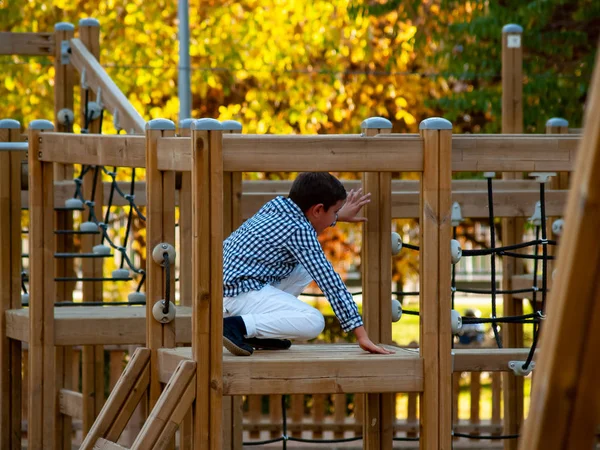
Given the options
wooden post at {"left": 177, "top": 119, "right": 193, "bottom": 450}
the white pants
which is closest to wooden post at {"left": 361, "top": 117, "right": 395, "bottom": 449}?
the white pants

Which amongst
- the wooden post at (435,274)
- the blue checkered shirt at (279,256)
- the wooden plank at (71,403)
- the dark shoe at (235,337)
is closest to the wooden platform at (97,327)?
the wooden plank at (71,403)

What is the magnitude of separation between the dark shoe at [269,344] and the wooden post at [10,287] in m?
2.21

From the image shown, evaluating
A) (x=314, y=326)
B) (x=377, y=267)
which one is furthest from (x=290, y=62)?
(x=314, y=326)

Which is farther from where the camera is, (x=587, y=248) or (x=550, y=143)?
(x=550, y=143)

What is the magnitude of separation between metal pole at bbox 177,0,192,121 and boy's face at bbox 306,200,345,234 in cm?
850

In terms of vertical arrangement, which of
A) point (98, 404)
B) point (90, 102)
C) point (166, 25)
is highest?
point (166, 25)

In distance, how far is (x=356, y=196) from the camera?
4863mm

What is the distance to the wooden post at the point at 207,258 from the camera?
13.8 feet

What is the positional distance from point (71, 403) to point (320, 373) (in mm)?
2513

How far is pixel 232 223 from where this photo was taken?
630 cm

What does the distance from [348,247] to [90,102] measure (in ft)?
31.1

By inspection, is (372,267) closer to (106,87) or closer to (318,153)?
(318,153)

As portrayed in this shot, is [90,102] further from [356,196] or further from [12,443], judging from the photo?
[356,196]

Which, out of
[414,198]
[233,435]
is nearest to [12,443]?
[233,435]
